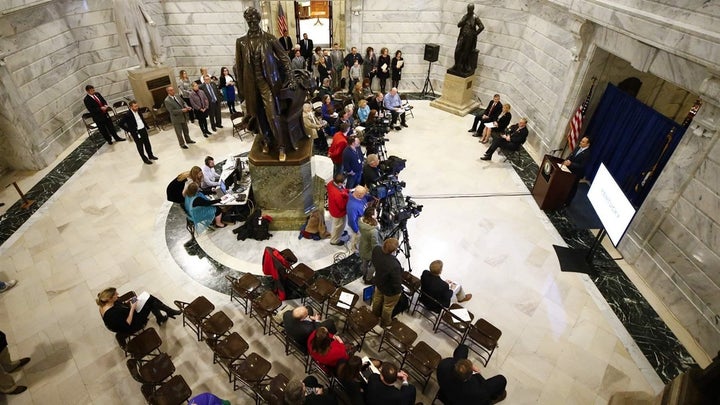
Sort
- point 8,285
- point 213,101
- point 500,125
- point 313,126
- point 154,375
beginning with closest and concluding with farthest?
1. point 154,375
2. point 8,285
3. point 313,126
4. point 500,125
5. point 213,101

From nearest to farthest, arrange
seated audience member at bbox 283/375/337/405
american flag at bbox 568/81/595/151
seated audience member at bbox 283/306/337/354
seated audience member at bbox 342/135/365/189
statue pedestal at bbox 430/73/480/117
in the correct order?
1. seated audience member at bbox 283/375/337/405
2. seated audience member at bbox 283/306/337/354
3. seated audience member at bbox 342/135/365/189
4. american flag at bbox 568/81/595/151
5. statue pedestal at bbox 430/73/480/117

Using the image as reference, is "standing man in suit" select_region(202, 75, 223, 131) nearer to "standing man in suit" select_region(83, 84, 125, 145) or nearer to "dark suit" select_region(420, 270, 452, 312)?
"standing man in suit" select_region(83, 84, 125, 145)

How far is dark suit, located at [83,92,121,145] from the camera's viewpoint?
9391 mm

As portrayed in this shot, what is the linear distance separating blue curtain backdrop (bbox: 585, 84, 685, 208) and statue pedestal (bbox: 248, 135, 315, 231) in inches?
258

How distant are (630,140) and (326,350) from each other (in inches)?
297

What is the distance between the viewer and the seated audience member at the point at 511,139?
31.1 feet

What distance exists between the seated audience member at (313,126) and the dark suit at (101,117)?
5252 millimetres

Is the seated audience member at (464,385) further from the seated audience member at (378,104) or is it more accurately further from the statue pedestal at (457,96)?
the statue pedestal at (457,96)

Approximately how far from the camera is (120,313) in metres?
4.93

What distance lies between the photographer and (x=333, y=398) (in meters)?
4.04

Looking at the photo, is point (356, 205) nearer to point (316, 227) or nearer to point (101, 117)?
point (316, 227)

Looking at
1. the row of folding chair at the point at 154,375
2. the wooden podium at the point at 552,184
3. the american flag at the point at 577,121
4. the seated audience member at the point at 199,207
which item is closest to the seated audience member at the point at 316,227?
the seated audience member at the point at 199,207

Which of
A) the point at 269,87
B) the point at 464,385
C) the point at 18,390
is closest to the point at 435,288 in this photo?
the point at 464,385

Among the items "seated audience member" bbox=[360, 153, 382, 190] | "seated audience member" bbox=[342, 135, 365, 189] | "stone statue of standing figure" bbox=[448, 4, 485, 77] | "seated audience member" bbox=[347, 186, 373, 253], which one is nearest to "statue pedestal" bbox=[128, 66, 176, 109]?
"seated audience member" bbox=[342, 135, 365, 189]
